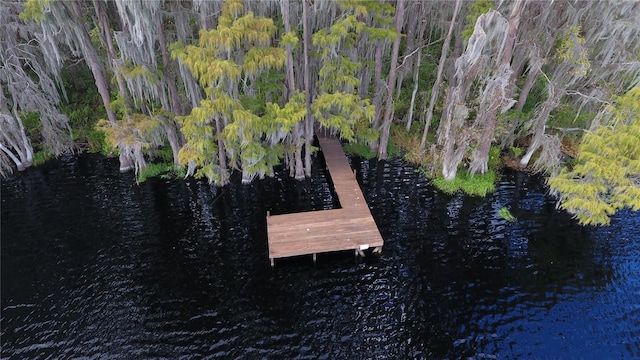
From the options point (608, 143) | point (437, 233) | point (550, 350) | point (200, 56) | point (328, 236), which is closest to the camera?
point (550, 350)

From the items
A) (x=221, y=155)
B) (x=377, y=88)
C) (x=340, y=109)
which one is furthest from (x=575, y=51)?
(x=221, y=155)

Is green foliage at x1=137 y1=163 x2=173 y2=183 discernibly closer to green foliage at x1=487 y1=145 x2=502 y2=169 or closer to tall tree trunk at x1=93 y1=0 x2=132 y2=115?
tall tree trunk at x1=93 y1=0 x2=132 y2=115

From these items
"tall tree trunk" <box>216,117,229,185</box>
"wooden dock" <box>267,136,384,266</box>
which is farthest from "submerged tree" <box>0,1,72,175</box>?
"wooden dock" <box>267,136,384,266</box>

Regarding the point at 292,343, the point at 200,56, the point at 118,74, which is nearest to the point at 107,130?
the point at 118,74

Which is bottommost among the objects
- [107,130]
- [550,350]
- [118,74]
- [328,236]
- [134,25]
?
[550,350]

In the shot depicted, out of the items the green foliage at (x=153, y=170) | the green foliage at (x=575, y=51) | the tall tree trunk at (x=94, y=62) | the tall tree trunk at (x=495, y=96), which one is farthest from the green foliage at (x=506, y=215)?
the tall tree trunk at (x=94, y=62)

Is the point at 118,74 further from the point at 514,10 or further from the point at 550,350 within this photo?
the point at 550,350

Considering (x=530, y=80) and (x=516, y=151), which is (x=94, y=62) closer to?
(x=530, y=80)
